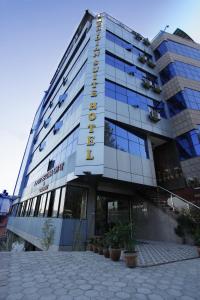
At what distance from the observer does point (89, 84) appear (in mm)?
15492

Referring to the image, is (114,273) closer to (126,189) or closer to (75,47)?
(126,189)

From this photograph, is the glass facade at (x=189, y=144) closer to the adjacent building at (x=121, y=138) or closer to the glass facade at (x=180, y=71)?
the adjacent building at (x=121, y=138)

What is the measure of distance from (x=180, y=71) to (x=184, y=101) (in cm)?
458

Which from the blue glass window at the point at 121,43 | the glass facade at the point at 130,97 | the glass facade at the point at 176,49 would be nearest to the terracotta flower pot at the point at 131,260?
the glass facade at the point at 130,97

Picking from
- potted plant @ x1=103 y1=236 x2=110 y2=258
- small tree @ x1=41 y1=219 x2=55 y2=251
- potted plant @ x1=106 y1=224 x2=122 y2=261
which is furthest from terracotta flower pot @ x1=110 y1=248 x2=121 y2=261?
small tree @ x1=41 y1=219 x2=55 y2=251

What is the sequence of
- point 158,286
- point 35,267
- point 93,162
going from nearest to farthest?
point 158,286
point 35,267
point 93,162

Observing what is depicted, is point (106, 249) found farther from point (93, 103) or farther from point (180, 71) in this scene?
point (180, 71)

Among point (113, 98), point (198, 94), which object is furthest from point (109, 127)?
point (198, 94)

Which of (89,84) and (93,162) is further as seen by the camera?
(89,84)

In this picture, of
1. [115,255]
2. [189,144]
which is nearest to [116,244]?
[115,255]

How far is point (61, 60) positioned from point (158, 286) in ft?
102

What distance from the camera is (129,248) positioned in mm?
7145

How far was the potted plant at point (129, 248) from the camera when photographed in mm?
6719

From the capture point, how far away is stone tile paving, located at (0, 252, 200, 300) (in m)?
4.31
